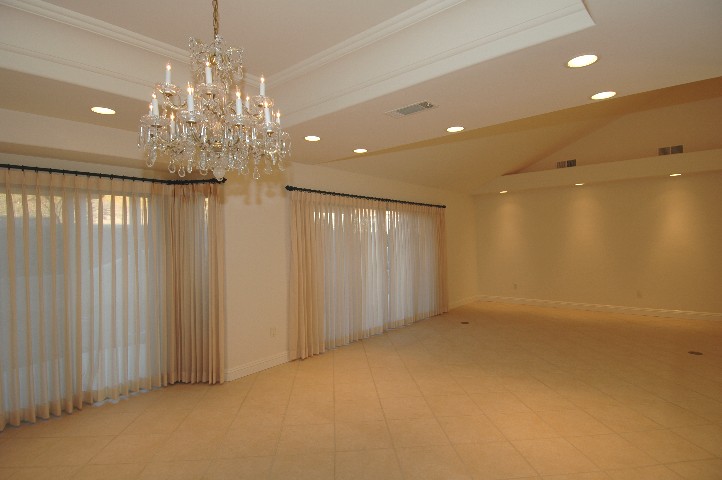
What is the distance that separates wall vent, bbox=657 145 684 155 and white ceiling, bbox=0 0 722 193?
534cm

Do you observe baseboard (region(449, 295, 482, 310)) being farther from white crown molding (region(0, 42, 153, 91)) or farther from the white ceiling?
white crown molding (region(0, 42, 153, 91))

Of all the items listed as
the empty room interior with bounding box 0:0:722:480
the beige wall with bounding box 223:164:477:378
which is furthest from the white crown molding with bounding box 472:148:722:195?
the beige wall with bounding box 223:164:477:378

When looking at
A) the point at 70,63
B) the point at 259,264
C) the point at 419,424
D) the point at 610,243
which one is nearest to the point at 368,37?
the point at 70,63

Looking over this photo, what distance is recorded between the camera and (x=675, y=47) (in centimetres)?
213

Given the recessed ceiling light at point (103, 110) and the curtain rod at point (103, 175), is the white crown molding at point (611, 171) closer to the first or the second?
the curtain rod at point (103, 175)

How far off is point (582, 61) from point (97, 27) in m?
3.25

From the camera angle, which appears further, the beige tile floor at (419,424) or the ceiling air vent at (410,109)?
the ceiling air vent at (410,109)

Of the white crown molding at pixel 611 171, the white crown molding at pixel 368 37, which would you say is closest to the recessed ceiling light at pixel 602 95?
the white crown molding at pixel 368 37

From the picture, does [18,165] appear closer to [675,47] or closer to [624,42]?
[624,42]

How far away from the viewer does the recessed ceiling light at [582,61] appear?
7.27 feet

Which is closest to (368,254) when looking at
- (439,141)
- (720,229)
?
(439,141)

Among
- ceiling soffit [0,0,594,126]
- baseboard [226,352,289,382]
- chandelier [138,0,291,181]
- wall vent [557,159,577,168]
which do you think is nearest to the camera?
chandelier [138,0,291,181]

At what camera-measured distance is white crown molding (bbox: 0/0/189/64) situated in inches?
89.6

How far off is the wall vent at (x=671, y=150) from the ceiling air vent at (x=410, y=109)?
6398 millimetres
